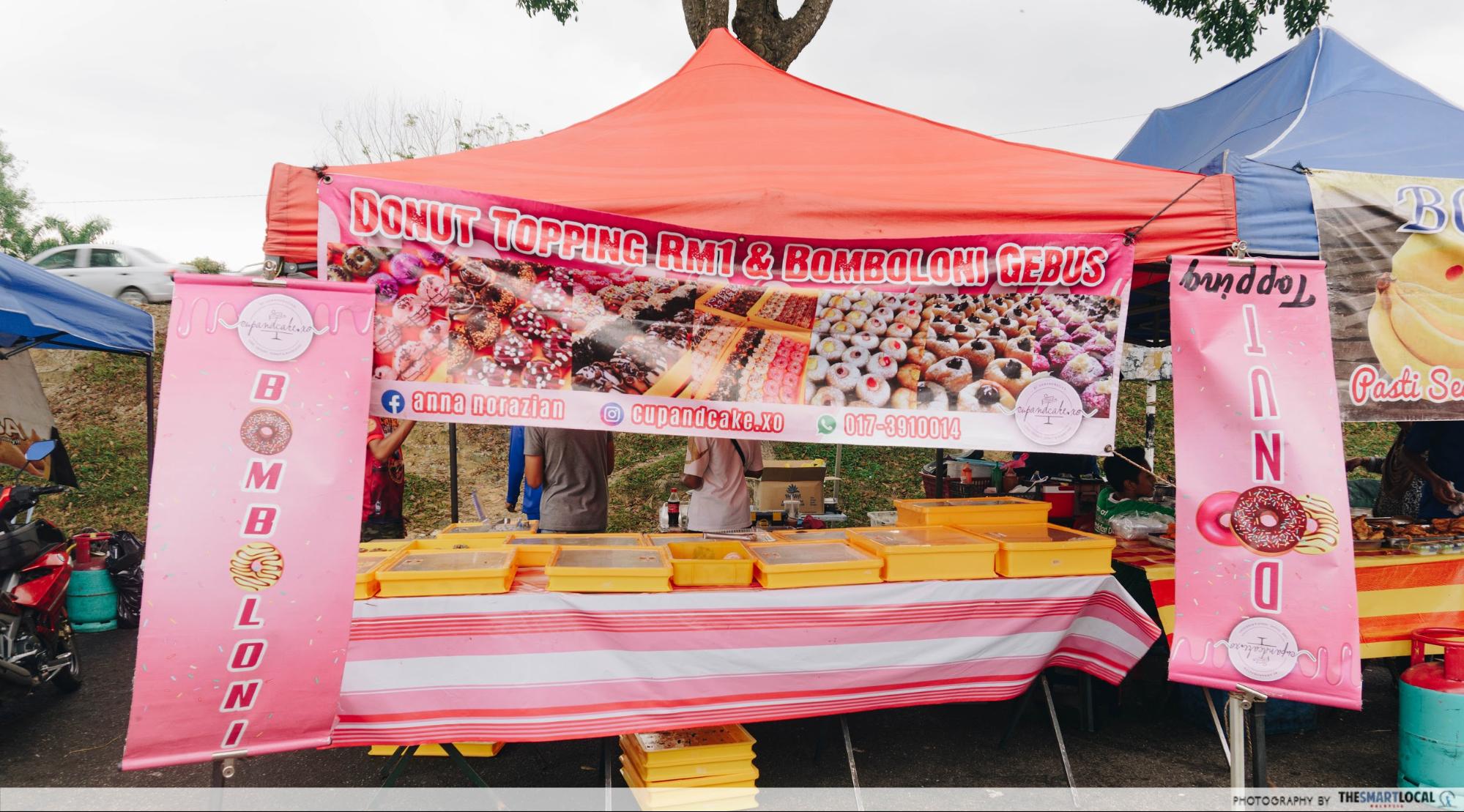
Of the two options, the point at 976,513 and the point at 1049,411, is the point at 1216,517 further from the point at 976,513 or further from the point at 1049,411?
the point at 976,513

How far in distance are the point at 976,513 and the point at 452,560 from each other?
250 cm

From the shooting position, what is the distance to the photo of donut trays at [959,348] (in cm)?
301

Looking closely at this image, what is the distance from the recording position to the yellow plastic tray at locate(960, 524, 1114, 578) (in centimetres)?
329

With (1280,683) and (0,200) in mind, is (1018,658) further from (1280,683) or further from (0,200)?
(0,200)

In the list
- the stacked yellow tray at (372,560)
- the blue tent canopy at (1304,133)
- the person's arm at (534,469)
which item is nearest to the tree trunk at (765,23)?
the blue tent canopy at (1304,133)

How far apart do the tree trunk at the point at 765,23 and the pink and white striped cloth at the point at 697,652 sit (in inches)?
249

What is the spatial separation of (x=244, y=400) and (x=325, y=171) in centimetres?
89

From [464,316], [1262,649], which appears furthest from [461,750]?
[1262,649]

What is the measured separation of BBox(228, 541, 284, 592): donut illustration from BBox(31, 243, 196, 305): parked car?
13.0 metres

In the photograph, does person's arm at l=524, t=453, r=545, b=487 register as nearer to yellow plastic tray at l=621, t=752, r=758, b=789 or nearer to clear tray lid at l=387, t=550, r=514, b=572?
clear tray lid at l=387, t=550, r=514, b=572

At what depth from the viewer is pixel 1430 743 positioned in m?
3.26

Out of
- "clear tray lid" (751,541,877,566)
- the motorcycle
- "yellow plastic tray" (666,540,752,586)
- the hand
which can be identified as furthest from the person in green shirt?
the motorcycle

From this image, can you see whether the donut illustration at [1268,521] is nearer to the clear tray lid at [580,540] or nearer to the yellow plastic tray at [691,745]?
the yellow plastic tray at [691,745]

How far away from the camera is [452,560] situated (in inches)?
121
